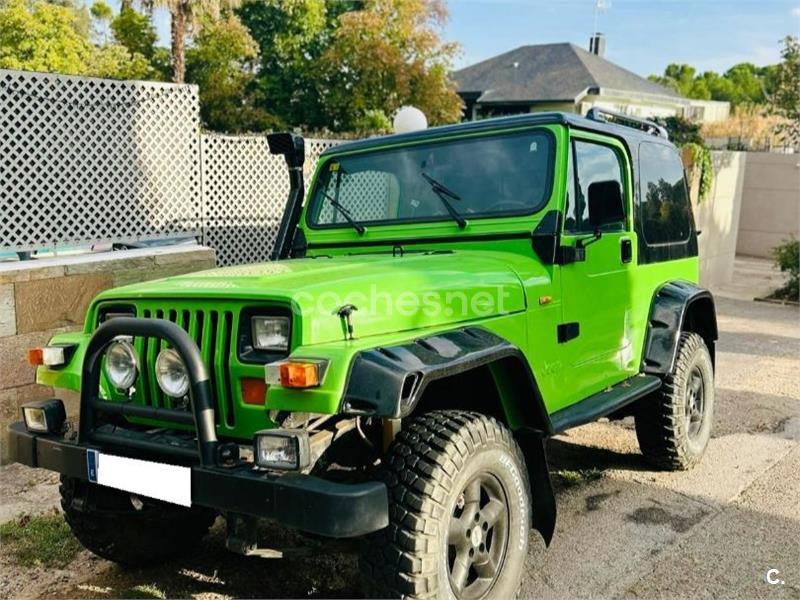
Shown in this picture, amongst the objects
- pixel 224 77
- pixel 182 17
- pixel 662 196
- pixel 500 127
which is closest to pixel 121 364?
pixel 500 127

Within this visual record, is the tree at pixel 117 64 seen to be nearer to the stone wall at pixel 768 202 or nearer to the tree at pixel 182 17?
the tree at pixel 182 17

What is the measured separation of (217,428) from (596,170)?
2.40 m

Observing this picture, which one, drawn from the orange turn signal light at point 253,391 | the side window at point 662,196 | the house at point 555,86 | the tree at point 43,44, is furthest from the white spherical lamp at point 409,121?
the house at point 555,86

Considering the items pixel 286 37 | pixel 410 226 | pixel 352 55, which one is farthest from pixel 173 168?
pixel 286 37

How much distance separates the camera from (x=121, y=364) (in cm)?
296

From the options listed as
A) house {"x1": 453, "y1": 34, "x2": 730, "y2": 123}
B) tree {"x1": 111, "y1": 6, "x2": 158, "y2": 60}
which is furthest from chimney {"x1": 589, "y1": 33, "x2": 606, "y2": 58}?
tree {"x1": 111, "y1": 6, "x2": 158, "y2": 60}

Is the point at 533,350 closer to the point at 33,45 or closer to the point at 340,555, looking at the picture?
the point at 340,555

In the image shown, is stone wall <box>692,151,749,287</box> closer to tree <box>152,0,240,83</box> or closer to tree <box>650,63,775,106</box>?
tree <box>152,0,240,83</box>

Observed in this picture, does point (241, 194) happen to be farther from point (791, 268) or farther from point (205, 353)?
point (791, 268)

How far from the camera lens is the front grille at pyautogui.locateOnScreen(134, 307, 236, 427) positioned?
2.75 meters

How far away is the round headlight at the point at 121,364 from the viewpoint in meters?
2.91

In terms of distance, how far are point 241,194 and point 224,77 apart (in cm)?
2193

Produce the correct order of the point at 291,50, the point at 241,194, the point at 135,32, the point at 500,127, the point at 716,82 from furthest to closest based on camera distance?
the point at 716,82
the point at 291,50
the point at 135,32
the point at 241,194
the point at 500,127

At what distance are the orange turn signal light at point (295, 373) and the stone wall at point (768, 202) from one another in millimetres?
17646
